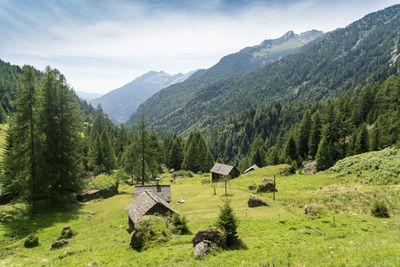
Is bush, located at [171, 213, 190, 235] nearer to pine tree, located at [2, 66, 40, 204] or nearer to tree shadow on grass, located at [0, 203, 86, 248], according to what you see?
tree shadow on grass, located at [0, 203, 86, 248]

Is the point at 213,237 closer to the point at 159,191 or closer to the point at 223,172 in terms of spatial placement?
the point at 159,191

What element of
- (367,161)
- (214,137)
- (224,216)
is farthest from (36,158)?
(214,137)

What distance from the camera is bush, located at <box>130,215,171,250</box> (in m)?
19.2

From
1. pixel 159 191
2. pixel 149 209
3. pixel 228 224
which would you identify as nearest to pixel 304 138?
pixel 159 191

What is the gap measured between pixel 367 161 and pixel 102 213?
5321cm

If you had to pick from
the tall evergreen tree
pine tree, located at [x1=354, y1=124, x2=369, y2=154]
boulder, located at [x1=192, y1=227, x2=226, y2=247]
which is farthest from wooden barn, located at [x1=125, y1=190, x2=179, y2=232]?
pine tree, located at [x1=354, y1=124, x2=369, y2=154]

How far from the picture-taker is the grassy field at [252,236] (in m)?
13.0

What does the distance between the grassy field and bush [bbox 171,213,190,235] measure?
60.8 inches

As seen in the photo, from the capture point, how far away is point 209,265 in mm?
13344

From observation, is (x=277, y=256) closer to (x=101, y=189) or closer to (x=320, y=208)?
(x=320, y=208)

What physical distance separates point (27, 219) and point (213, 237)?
101ft

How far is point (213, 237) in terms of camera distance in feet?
52.8

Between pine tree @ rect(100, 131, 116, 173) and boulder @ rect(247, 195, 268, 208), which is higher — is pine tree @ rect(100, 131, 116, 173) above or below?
above

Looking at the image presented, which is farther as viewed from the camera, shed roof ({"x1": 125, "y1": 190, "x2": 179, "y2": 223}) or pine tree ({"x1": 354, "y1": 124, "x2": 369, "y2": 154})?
pine tree ({"x1": 354, "y1": 124, "x2": 369, "y2": 154})
